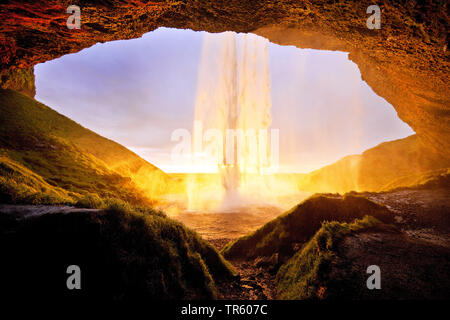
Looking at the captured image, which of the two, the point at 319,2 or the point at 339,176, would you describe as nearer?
the point at 319,2

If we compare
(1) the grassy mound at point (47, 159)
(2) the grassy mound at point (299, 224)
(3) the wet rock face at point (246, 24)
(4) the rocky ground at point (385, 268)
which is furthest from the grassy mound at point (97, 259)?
(3) the wet rock face at point (246, 24)

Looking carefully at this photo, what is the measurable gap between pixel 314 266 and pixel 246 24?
12.6 metres

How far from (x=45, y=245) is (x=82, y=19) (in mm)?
9245

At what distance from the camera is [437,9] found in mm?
5562

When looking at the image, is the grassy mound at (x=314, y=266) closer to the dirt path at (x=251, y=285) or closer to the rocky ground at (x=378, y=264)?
the rocky ground at (x=378, y=264)

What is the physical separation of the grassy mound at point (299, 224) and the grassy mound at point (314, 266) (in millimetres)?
1441

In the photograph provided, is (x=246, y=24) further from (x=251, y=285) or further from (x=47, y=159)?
(x=47, y=159)

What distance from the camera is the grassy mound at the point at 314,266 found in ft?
18.5

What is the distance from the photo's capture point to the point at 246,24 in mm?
10812

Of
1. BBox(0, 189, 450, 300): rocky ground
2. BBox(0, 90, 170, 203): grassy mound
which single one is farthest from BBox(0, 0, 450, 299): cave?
BBox(0, 90, 170, 203): grassy mound

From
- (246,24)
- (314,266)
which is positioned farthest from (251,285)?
(246,24)

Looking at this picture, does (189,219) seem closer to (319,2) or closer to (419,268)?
(419,268)

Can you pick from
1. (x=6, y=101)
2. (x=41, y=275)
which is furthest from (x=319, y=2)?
(x=6, y=101)
